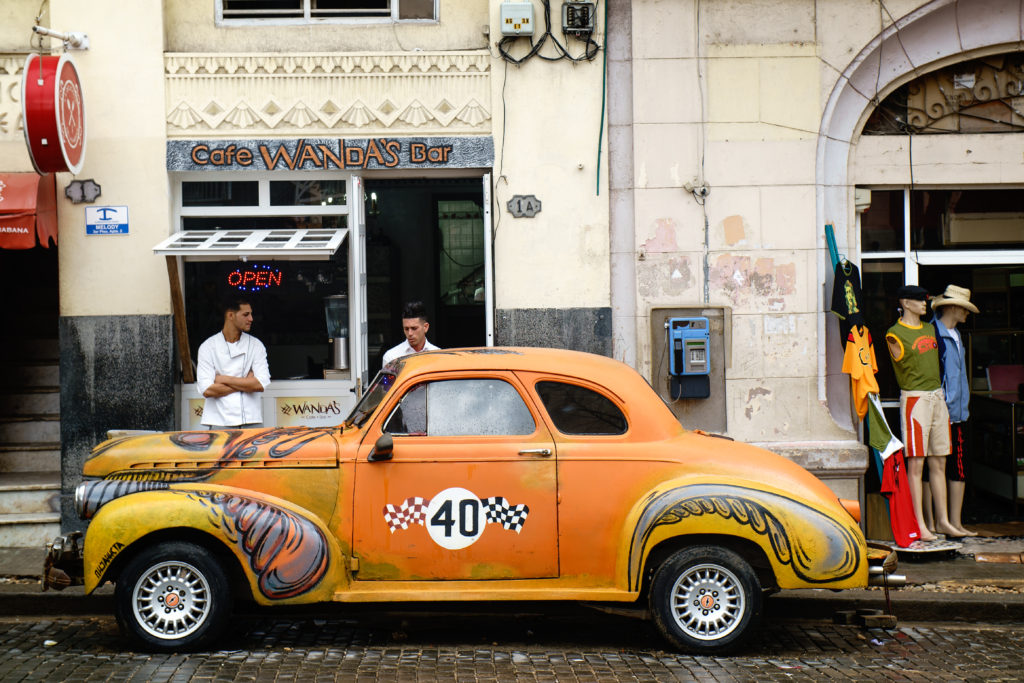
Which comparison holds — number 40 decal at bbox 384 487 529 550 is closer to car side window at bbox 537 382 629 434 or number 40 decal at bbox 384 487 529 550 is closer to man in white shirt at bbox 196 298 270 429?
car side window at bbox 537 382 629 434

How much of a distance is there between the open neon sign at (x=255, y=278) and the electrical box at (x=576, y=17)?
3.52m

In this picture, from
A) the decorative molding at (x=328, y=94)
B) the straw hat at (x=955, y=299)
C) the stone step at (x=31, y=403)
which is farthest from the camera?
the stone step at (x=31, y=403)

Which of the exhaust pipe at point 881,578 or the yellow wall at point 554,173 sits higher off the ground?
the yellow wall at point 554,173

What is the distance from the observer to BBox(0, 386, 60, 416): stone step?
11.0 metres

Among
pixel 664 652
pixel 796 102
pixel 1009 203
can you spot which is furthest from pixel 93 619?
pixel 1009 203

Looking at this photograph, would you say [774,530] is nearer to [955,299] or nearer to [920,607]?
[920,607]

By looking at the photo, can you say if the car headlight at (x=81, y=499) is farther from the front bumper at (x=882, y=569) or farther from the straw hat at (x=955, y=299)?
the straw hat at (x=955, y=299)

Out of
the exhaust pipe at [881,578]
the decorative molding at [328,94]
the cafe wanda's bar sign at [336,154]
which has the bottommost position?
the exhaust pipe at [881,578]

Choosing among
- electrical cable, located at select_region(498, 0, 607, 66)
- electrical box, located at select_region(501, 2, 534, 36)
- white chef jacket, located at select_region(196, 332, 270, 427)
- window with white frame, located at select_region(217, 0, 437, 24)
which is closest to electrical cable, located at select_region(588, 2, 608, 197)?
electrical cable, located at select_region(498, 0, 607, 66)

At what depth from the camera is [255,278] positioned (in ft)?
31.6

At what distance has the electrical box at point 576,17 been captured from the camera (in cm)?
917

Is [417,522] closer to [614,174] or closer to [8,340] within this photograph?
[614,174]

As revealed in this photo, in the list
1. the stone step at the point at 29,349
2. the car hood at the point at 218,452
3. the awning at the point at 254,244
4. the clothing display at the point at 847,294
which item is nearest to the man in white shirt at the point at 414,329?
the awning at the point at 254,244

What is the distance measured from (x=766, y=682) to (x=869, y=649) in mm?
1185
